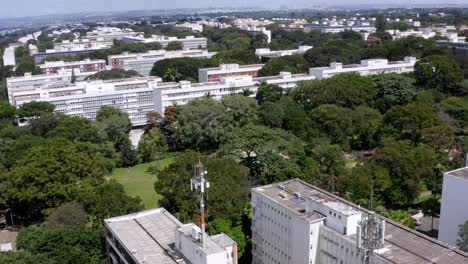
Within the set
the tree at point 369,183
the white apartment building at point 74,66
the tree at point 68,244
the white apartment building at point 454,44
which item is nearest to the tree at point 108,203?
the tree at point 68,244

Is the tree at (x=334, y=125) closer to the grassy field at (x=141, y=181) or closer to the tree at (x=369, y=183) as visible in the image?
the tree at (x=369, y=183)

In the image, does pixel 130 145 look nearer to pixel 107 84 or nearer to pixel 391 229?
pixel 107 84

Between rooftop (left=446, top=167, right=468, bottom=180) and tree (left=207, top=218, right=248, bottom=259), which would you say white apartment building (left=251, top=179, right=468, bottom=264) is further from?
rooftop (left=446, top=167, right=468, bottom=180)

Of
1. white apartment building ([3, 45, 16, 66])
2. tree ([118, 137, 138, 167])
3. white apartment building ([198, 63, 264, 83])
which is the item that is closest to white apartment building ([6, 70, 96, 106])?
white apartment building ([198, 63, 264, 83])

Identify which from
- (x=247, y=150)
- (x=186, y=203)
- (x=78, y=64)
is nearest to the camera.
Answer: (x=186, y=203)

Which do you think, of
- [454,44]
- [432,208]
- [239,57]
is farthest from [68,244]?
[454,44]

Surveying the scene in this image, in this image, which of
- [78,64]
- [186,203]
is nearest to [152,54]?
[78,64]
